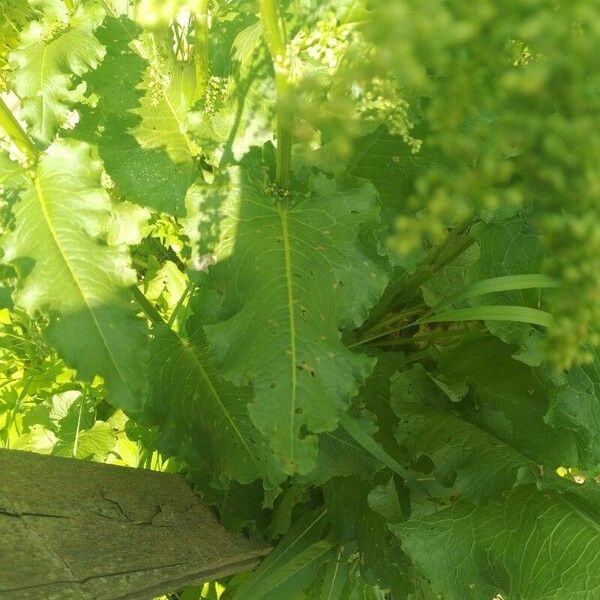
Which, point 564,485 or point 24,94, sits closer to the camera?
point 564,485

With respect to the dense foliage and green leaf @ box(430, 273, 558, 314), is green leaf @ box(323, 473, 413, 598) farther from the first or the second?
green leaf @ box(430, 273, 558, 314)

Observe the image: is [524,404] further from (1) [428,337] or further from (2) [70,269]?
(2) [70,269]

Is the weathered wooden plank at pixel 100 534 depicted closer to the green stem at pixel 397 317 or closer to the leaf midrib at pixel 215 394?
the leaf midrib at pixel 215 394

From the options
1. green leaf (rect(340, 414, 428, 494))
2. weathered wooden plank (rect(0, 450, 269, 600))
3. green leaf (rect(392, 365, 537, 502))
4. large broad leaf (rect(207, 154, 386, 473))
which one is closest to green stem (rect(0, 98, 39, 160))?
large broad leaf (rect(207, 154, 386, 473))

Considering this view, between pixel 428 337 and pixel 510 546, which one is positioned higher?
pixel 428 337

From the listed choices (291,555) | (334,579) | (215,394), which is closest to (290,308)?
(215,394)

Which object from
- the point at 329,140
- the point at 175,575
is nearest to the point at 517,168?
the point at 329,140

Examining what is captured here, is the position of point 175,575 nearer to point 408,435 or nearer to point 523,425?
point 408,435
